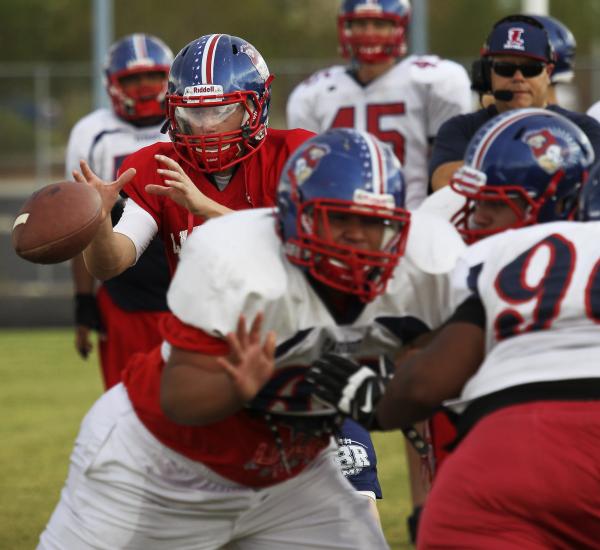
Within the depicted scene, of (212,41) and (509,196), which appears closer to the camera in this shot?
(509,196)

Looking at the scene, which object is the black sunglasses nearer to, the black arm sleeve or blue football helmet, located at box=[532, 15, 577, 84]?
blue football helmet, located at box=[532, 15, 577, 84]

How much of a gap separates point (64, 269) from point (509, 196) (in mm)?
13384

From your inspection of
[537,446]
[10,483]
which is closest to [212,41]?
[537,446]

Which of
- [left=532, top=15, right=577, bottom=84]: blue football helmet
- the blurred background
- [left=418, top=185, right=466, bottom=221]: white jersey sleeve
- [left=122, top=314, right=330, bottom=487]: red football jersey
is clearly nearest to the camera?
[left=122, top=314, right=330, bottom=487]: red football jersey

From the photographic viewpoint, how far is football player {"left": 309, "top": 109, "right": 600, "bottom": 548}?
8.84 ft

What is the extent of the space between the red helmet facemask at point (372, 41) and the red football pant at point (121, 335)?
62.4 inches

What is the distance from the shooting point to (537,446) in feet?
8.82

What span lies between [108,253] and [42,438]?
12.4 feet

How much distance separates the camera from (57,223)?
3.57m

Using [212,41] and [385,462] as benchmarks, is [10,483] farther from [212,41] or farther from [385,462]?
[212,41]

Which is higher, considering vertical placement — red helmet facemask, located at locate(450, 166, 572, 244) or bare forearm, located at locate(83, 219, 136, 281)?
red helmet facemask, located at locate(450, 166, 572, 244)

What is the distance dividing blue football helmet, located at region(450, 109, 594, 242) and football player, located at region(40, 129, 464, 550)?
18 centimetres

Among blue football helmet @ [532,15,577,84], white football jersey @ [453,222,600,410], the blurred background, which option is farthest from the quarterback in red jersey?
the blurred background

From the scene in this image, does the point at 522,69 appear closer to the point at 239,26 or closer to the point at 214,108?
the point at 214,108
